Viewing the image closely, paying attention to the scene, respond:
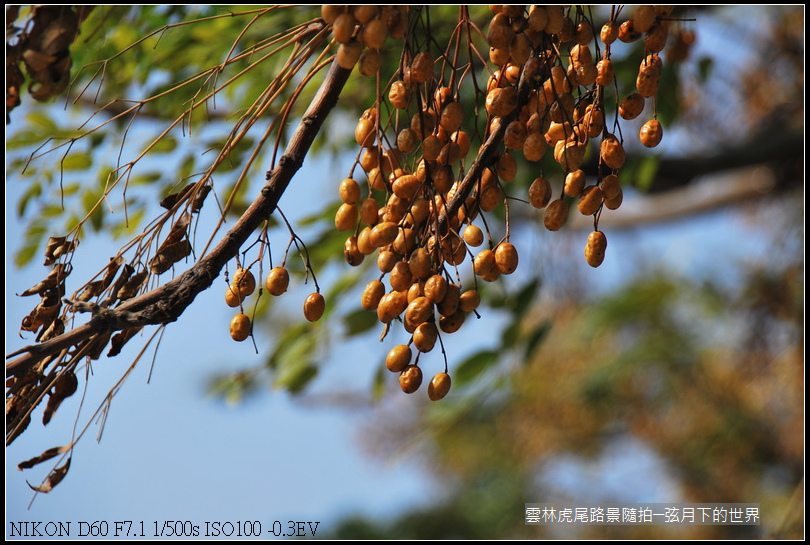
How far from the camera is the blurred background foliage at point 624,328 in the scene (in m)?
1.49

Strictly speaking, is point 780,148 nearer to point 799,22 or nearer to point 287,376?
point 799,22

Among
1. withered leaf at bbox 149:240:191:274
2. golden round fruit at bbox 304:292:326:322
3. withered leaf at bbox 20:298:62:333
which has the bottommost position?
withered leaf at bbox 20:298:62:333

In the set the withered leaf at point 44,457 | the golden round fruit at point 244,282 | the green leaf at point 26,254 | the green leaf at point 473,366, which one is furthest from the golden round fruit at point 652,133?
the green leaf at point 26,254

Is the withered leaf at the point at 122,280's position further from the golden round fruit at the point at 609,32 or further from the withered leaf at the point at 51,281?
the golden round fruit at the point at 609,32

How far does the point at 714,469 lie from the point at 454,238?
8.84 feet

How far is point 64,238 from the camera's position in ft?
2.55

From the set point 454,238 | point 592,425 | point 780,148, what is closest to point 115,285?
point 454,238

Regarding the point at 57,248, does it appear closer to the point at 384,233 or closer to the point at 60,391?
the point at 60,391

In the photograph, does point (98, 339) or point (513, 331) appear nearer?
point (98, 339)

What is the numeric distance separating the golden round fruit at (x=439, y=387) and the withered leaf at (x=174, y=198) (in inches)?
11.2

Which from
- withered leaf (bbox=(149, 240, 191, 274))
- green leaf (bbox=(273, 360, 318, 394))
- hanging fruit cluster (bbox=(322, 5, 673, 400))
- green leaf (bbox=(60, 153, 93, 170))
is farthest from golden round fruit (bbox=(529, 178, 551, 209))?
green leaf (bbox=(60, 153, 93, 170))

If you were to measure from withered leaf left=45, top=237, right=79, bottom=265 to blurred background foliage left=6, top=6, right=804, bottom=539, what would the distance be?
60 centimetres

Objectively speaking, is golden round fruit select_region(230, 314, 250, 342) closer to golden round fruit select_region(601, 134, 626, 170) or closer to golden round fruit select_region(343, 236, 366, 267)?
golden round fruit select_region(343, 236, 366, 267)

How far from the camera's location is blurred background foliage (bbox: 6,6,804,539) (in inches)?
58.5
